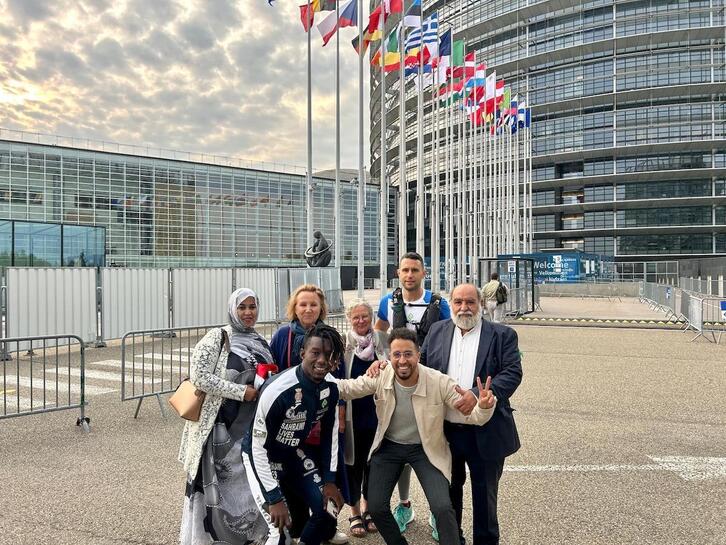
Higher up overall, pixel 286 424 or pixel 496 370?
pixel 496 370

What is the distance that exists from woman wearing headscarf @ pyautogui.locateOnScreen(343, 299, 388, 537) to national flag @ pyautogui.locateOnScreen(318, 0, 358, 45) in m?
16.4

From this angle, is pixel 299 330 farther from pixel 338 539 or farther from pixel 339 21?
pixel 339 21

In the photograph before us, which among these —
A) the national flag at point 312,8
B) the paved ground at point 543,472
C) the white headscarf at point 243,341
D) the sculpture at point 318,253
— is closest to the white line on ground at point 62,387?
the paved ground at point 543,472

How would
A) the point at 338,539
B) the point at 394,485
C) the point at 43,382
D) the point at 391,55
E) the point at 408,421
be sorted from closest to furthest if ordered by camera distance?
the point at 394,485, the point at 408,421, the point at 338,539, the point at 43,382, the point at 391,55

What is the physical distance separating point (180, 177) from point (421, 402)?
2343 inches

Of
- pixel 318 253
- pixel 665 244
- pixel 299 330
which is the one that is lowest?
pixel 299 330

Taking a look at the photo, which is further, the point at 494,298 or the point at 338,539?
the point at 494,298

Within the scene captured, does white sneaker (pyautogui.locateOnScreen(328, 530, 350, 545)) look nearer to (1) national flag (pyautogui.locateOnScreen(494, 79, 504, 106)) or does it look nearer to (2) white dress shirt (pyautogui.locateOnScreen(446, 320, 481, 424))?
(2) white dress shirt (pyautogui.locateOnScreen(446, 320, 481, 424))

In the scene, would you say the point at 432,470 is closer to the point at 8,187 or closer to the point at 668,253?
the point at 8,187

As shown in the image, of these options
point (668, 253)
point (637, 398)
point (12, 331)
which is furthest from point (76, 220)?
point (668, 253)

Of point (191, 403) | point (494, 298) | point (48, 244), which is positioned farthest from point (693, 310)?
point (48, 244)

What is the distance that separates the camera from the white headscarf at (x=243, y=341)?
3.49 metres

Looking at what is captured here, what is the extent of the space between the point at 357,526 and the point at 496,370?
1.52 meters

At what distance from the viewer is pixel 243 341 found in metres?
3.53
